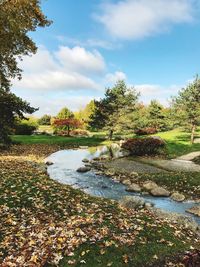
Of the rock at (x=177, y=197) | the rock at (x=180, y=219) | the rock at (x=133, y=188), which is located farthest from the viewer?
the rock at (x=133, y=188)

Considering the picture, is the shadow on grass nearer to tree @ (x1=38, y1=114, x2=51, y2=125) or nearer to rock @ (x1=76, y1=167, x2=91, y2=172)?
rock @ (x1=76, y1=167, x2=91, y2=172)

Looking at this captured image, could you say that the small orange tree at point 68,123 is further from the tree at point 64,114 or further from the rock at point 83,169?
the rock at point 83,169

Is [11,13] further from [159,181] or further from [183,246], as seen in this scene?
[183,246]

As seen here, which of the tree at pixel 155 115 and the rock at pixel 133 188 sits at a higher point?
the tree at pixel 155 115

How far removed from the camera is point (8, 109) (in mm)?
26688

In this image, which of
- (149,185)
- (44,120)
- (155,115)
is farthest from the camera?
(44,120)

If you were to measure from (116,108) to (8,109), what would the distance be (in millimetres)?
21961

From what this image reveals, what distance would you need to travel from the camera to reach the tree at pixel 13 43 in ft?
60.9

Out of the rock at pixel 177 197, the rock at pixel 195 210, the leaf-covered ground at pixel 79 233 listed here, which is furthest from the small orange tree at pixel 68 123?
the rock at pixel 195 210

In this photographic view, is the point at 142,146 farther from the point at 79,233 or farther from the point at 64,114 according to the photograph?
the point at 64,114

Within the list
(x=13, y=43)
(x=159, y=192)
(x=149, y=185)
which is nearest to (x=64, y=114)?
(x=13, y=43)

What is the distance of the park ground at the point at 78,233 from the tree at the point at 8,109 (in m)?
11.2

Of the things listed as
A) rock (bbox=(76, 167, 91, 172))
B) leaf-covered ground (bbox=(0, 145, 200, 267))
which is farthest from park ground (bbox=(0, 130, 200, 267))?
rock (bbox=(76, 167, 91, 172))

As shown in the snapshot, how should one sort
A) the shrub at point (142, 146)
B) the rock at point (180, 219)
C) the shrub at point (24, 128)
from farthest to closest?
1. the shrub at point (24, 128)
2. the shrub at point (142, 146)
3. the rock at point (180, 219)
